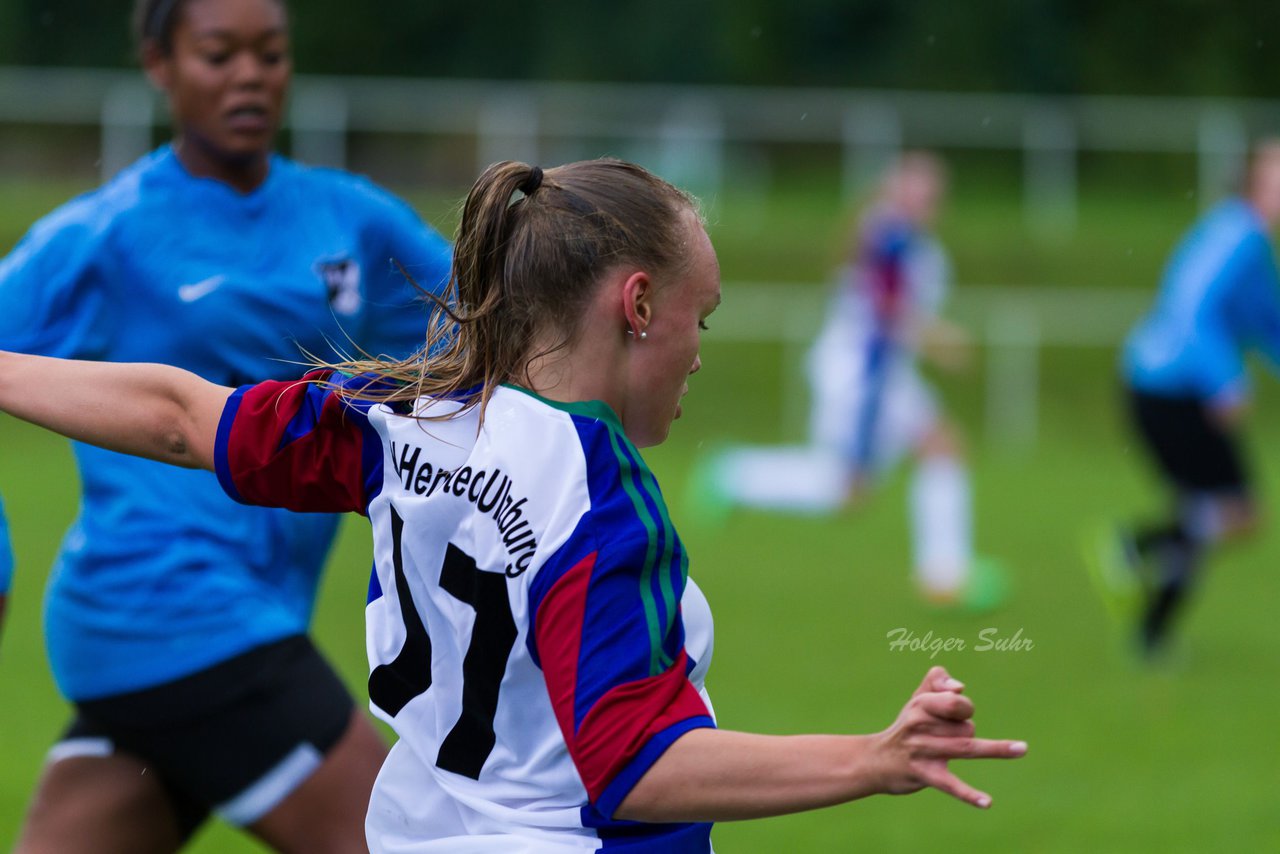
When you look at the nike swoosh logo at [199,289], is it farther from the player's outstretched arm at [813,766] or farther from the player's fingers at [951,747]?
the player's fingers at [951,747]

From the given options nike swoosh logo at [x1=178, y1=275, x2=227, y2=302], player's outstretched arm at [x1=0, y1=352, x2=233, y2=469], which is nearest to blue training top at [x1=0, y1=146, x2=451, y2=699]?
nike swoosh logo at [x1=178, y1=275, x2=227, y2=302]

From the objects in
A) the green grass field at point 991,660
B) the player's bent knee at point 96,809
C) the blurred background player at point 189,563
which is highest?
the blurred background player at point 189,563

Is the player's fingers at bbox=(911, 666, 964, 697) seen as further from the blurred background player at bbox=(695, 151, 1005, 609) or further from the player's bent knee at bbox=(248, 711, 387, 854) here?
the blurred background player at bbox=(695, 151, 1005, 609)

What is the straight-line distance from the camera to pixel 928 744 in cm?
179

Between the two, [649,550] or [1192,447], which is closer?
[649,550]

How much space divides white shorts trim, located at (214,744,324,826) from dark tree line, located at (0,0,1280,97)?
24951mm

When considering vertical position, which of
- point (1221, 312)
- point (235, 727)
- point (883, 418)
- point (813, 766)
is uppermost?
point (1221, 312)

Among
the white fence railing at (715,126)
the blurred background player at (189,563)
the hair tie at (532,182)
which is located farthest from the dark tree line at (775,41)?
the hair tie at (532,182)

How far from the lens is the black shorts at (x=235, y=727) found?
3.08 metres

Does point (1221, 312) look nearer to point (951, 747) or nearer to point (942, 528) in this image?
point (942, 528)

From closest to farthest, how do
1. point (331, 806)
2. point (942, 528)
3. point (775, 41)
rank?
point (331, 806) → point (942, 528) → point (775, 41)

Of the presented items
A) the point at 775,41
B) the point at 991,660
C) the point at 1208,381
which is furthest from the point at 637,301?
the point at 775,41

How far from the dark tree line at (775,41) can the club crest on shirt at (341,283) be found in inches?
961

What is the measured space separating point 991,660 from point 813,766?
643 centimetres
